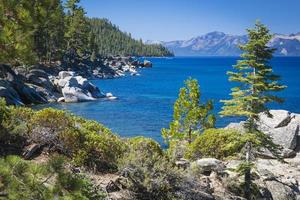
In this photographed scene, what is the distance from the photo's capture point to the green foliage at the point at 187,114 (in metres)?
25.0

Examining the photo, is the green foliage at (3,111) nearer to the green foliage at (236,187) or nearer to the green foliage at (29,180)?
the green foliage at (29,180)

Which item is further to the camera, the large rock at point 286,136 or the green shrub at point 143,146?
the large rock at point 286,136

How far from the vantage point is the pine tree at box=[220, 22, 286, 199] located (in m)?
17.6

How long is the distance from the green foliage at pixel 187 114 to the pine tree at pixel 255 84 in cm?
689

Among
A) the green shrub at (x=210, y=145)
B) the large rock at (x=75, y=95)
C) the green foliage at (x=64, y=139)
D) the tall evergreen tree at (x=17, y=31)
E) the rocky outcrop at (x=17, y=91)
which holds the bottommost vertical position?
the large rock at (x=75, y=95)

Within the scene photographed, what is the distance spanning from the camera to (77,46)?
11275 cm

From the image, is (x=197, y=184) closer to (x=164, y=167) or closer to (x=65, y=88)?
(x=164, y=167)

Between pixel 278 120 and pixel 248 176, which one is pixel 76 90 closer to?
pixel 278 120

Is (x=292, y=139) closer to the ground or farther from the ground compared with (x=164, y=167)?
Answer: closer to the ground

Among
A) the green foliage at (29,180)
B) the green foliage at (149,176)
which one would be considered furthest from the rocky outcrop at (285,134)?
the green foliage at (29,180)

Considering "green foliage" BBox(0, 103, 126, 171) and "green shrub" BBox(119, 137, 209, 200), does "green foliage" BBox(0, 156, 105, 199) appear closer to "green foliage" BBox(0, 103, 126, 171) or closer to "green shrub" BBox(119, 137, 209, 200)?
"green shrub" BBox(119, 137, 209, 200)

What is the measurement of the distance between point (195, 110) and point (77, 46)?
3598 inches

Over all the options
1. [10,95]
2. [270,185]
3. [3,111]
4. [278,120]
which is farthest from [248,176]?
[10,95]

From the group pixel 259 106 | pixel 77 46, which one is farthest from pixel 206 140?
pixel 77 46
